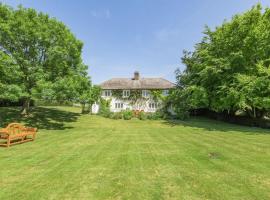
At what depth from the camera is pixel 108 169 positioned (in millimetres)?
7703

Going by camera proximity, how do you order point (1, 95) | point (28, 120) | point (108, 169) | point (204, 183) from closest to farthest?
point (204, 183), point (108, 169), point (1, 95), point (28, 120)

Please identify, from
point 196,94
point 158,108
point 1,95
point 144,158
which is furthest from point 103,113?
point 144,158

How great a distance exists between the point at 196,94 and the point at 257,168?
64.0 feet

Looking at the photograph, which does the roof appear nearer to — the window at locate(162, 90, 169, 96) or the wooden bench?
the window at locate(162, 90, 169, 96)

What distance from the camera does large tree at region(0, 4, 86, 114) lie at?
17.9m

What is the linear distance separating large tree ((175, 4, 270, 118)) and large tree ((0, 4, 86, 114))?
1670 cm

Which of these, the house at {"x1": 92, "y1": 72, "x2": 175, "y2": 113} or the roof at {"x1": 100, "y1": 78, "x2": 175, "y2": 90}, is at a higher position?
the roof at {"x1": 100, "y1": 78, "x2": 175, "y2": 90}

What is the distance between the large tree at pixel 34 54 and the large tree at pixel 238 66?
16.7m

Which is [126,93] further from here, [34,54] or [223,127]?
[34,54]

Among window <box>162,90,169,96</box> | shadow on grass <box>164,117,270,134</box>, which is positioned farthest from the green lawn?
window <box>162,90,169,96</box>

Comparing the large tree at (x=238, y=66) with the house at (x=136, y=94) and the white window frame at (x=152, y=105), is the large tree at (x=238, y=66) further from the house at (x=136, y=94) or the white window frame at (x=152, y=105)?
the white window frame at (x=152, y=105)

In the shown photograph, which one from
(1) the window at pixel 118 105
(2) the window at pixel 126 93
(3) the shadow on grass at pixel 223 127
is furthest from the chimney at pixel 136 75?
(3) the shadow on grass at pixel 223 127

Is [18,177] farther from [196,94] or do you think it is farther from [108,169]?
[196,94]

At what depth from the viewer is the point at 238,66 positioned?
83.6 feet
